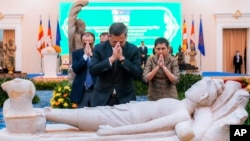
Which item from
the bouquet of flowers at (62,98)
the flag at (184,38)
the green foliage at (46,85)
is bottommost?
the green foliage at (46,85)

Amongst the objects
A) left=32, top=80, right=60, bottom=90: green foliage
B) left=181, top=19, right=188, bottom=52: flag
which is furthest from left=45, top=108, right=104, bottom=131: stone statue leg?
left=181, top=19, right=188, bottom=52: flag

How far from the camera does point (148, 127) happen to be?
300 centimetres

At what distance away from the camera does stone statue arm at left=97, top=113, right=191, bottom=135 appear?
2.99m

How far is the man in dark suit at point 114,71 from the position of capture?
3291 mm

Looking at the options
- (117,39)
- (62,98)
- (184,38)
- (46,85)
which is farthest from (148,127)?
(184,38)

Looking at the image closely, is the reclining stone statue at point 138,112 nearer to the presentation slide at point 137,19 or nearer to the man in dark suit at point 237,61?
the presentation slide at point 137,19

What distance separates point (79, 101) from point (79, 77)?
233 mm

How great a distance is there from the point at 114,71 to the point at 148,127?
0.60 meters

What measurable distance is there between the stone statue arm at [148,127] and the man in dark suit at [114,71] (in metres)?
0.46

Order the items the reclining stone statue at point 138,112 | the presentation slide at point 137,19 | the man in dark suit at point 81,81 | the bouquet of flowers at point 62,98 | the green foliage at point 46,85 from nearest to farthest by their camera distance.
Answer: the reclining stone statue at point 138,112, the man in dark suit at point 81,81, the bouquet of flowers at point 62,98, the green foliage at point 46,85, the presentation slide at point 137,19

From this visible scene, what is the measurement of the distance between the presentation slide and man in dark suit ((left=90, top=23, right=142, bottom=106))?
16435 mm

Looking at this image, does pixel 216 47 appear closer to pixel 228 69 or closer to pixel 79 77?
pixel 228 69

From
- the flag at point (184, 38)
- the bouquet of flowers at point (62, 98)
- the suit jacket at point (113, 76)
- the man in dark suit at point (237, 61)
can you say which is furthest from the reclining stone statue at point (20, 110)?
the man in dark suit at point (237, 61)

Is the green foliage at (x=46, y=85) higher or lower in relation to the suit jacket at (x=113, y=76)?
lower
